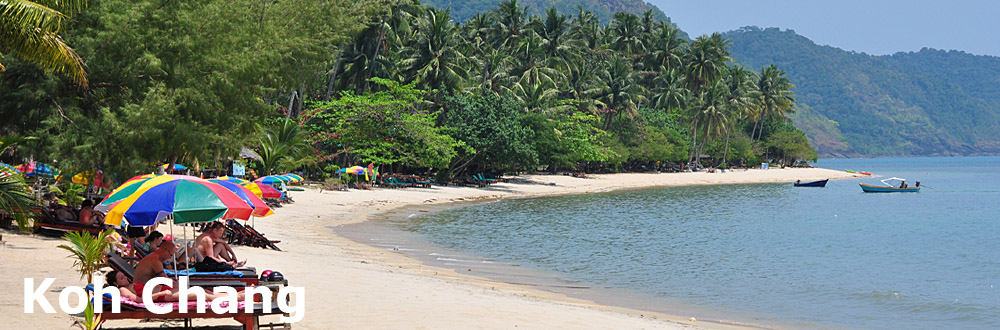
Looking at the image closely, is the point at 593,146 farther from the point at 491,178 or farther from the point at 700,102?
the point at 700,102

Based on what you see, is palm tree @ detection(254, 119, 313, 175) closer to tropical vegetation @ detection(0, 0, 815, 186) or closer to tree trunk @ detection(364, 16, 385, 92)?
Result: tropical vegetation @ detection(0, 0, 815, 186)

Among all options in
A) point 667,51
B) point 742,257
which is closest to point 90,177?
point 742,257


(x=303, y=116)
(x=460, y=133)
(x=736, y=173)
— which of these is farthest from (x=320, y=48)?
(x=736, y=173)

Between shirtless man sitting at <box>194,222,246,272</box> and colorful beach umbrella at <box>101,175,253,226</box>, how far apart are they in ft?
5.33

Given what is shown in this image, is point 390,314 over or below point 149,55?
below

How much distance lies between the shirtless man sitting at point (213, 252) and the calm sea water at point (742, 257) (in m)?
6.70

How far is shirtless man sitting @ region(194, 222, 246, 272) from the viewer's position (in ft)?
38.4

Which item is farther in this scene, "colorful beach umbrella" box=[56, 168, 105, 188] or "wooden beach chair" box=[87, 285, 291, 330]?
"colorful beach umbrella" box=[56, 168, 105, 188]

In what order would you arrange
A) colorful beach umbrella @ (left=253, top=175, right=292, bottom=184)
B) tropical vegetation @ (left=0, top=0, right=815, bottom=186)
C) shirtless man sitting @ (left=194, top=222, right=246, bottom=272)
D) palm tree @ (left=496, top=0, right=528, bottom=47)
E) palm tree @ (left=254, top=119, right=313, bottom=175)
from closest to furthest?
shirtless man sitting @ (left=194, top=222, right=246, bottom=272), tropical vegetation @ (left=0, top=0, right=815, bottom=186), colorful beach umbrella @ (left=253, top=175, right=292, bottom=184), palm tree @ (left=254, top=119, right=313, bottom=175), palm tree @ (left=496, top=0, right=528, bottom=47)

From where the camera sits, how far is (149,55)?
14.8m

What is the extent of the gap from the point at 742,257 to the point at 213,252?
55.4 ft

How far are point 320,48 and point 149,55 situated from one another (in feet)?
19.1

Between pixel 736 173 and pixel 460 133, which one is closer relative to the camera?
pixel 460 133

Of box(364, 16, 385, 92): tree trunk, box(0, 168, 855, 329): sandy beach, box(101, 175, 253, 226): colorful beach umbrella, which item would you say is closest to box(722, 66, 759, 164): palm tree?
box(364, 16, 385, 92): tree trunk
